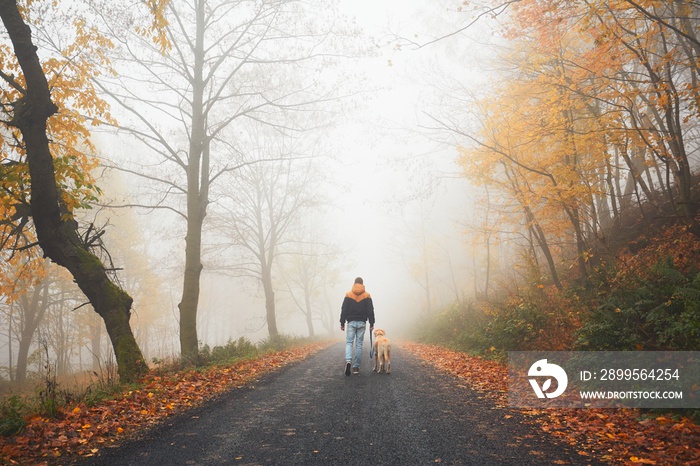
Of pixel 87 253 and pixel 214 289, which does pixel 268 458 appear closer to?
pixel 87 253

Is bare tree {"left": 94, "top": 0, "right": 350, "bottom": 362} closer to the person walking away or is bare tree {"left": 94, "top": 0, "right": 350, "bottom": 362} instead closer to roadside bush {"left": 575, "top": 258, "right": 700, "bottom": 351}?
the person walking away

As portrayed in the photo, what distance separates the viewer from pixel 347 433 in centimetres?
412

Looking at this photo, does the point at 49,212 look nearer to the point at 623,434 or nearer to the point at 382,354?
the point at 382,354

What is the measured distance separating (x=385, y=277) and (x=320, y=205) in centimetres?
7956

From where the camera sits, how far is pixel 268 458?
11.2 ft

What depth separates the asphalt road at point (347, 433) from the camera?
135 inches

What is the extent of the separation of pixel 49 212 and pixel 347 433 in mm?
6640

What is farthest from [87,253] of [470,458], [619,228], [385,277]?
[385,277]

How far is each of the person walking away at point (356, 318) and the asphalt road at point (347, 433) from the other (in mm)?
→ 1949

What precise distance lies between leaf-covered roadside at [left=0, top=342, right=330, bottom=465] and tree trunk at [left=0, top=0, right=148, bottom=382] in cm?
97

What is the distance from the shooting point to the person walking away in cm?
834

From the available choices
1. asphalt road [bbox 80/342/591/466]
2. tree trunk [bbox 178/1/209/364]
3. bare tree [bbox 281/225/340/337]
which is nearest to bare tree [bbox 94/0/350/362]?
tree trunk [bbox 178/1/209/364]

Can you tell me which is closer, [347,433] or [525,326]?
[347,433]

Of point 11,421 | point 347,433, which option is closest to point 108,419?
point 11,421
